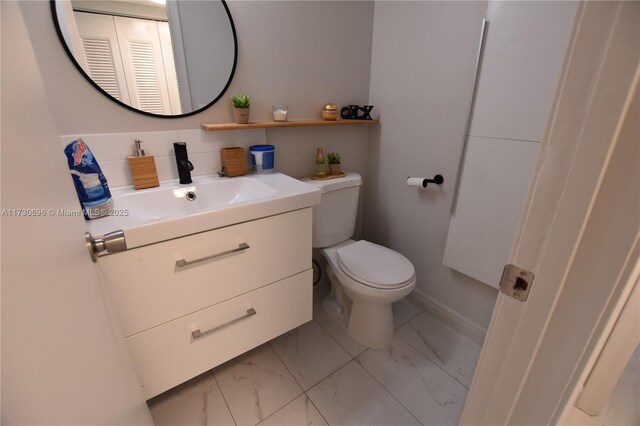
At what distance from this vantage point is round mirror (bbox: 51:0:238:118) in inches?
37.4

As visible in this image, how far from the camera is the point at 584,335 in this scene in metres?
0.40

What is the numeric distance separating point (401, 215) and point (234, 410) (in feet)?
4.20

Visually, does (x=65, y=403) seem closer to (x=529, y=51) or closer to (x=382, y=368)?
(x=382, y=368)

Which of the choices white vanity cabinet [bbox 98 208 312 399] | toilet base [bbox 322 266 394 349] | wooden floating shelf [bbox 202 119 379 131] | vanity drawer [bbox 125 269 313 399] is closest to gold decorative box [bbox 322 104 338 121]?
wooden floating shelf [bbox 202 119 379 131]

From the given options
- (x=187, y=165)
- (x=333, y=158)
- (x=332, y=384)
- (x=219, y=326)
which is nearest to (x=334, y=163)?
(x=333, y=158)

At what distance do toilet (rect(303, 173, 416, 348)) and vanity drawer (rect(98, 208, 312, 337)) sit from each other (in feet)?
1.07

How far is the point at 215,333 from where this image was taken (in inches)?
41.3

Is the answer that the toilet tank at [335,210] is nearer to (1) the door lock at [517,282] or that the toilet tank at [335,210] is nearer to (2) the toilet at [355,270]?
(2) the toilet at [355,270]

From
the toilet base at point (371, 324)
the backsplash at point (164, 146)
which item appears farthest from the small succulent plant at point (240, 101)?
the toilet base at point (371, 324)

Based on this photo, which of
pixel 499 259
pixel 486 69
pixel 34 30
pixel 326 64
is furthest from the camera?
pixel 326 64

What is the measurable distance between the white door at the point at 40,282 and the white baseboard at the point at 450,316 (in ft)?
5.04

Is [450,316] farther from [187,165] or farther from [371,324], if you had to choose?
[187,165]

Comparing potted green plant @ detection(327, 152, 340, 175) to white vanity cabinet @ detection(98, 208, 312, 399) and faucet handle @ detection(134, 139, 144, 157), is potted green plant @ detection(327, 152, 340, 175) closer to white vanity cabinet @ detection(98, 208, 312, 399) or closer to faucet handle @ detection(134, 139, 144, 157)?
white vanity cabinet @ detection(98, 208, 312, 399)

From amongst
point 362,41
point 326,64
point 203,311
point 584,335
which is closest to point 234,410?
point 203,311
